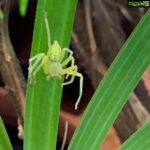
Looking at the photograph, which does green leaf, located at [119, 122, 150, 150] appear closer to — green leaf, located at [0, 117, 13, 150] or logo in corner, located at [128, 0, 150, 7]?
green leaf, located at [0, 117, 13, 150]

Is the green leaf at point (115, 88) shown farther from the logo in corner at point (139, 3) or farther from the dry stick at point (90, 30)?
the dry stick at point (90, 30)

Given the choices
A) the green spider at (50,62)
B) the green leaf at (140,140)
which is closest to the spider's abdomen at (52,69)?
the green spider at (50,62)

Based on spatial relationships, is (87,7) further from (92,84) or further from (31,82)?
(31,82)

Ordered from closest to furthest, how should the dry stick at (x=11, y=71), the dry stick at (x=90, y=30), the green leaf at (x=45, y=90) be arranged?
1. the green leaf at (x=45, y=90)
2. the dry stick at (x=11, y=71)
3. the dry stick at (x=90, y=30)

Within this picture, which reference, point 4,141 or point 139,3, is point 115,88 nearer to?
point 4,141

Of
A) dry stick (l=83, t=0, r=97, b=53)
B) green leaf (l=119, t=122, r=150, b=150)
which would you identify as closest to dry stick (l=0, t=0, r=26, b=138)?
green leaf (l=119, t=122, r=150, b=150)

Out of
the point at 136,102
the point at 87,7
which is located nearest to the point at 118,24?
the point at 87,7

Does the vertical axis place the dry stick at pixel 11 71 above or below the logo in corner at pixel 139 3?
below
